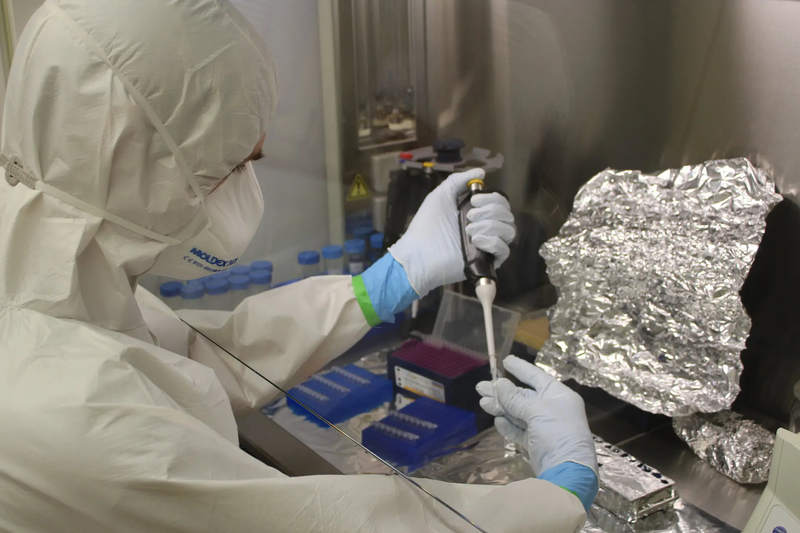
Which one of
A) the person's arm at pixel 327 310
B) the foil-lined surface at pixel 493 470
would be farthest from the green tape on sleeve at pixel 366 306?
the foil-lined surface at pixel 493 470

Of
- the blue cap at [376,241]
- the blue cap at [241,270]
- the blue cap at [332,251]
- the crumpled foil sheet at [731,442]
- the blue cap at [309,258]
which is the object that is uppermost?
the blue cap at [376,241]

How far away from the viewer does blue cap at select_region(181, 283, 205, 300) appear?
1.29 meters

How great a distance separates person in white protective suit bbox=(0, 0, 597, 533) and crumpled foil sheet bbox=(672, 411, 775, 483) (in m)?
0.25

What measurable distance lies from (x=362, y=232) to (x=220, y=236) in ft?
1.18

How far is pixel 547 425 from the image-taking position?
0.84 metres

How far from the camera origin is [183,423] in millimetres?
713

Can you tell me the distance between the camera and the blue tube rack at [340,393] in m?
0.98

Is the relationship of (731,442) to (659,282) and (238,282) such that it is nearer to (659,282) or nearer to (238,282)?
(659,282)

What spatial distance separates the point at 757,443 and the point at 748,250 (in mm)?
281

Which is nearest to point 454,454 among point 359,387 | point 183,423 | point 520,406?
point 520,406

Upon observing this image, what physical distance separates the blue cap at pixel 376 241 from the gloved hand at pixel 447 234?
4 centimetres

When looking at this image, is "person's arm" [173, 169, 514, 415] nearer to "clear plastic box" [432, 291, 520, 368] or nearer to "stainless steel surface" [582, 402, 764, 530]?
"clear plastic box" [432, 291, 520, 368]

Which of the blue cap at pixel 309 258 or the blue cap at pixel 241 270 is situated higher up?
the blue cap at pixel 309 258

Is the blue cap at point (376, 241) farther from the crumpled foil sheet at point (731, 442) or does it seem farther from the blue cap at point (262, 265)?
the crumpled foil sheet at point (731, 442)
